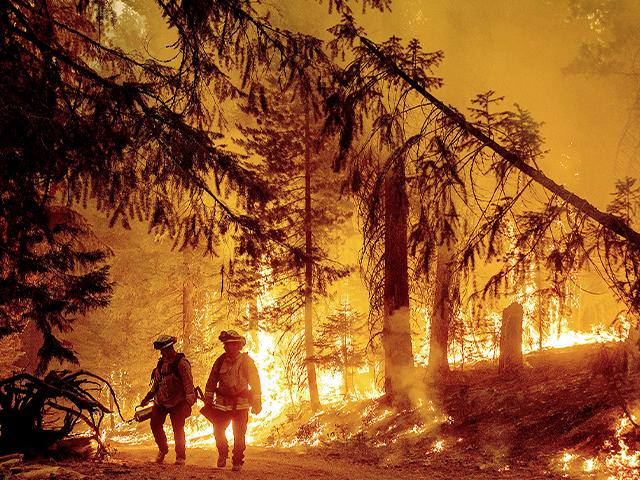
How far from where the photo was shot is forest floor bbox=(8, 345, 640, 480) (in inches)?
268

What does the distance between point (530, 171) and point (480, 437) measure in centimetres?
644

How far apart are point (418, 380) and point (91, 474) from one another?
936 centimetres

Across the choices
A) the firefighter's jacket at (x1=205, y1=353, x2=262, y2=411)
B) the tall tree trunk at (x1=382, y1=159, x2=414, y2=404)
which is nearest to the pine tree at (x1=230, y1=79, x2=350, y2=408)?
the tall tree trunk at (x1=382, y1=159, x2=414, y2=404)

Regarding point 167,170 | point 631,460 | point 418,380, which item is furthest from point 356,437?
point 167,170

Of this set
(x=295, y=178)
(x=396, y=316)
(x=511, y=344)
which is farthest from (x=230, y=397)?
(x=295, y=178)

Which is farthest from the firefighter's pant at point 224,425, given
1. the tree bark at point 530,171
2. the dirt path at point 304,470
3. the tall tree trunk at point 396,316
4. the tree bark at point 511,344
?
the tree bark at point 511,344

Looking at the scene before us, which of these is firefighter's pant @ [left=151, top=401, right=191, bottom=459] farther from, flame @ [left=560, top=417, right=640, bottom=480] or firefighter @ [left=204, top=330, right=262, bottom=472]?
flame @ [left=560, top=417, right=640, bottom=480]

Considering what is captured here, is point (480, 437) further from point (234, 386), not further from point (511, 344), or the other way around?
point (234, 386)

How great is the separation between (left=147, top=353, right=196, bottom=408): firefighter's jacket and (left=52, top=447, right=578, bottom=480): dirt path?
0.93 m

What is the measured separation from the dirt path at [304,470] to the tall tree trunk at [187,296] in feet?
53.5

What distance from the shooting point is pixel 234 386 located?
7.58 m

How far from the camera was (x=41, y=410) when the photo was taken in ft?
20.7

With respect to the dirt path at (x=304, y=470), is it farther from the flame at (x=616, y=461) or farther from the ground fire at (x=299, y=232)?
the flame at (x=616, y=461)

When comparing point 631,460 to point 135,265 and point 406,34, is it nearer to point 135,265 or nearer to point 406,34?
point 406,34
